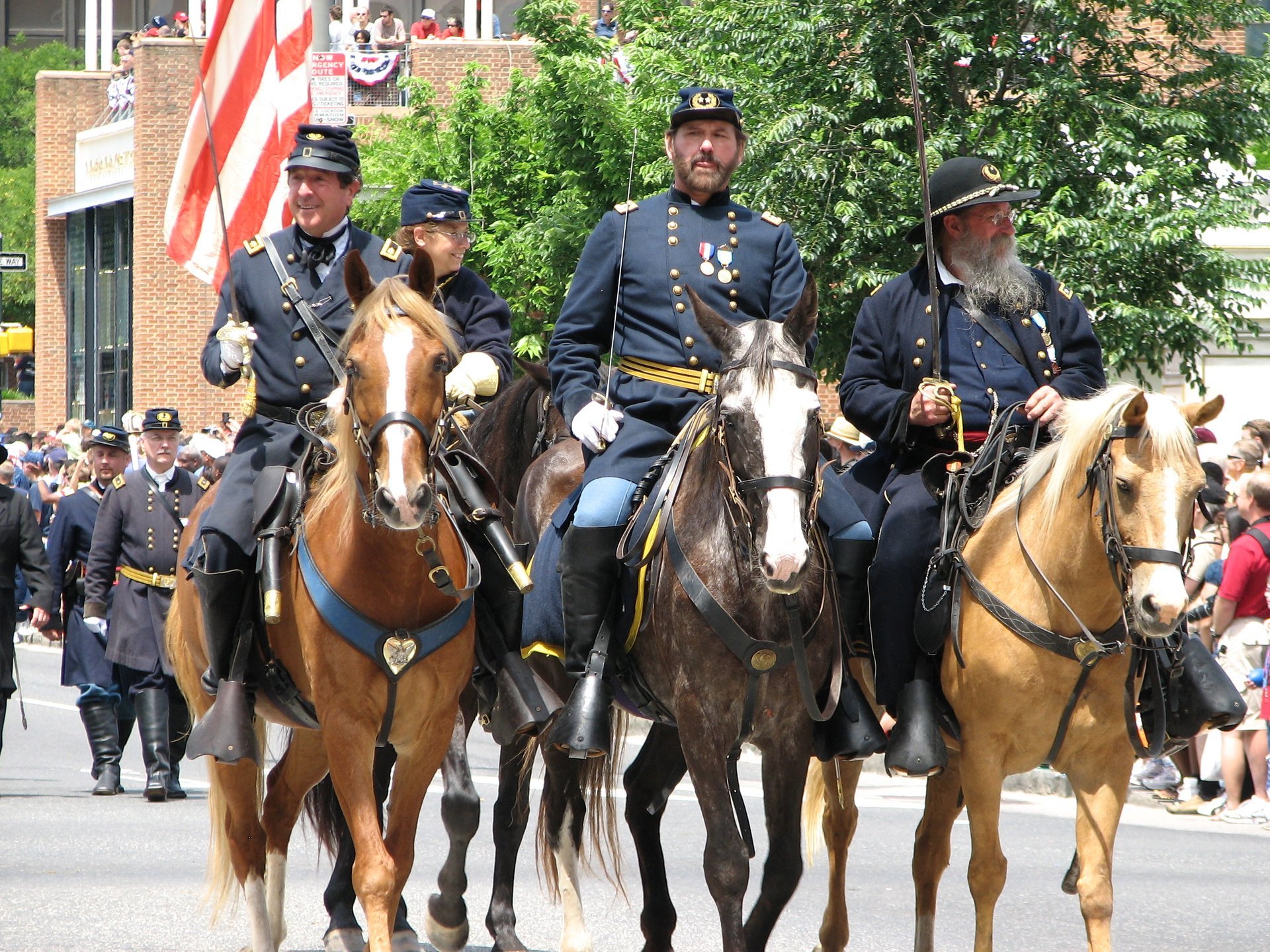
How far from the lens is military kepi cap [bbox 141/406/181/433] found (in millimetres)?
13414

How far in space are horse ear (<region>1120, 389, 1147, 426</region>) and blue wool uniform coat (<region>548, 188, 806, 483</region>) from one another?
1.37 metres

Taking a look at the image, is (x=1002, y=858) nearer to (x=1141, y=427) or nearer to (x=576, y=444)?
(x=1141, y=427)

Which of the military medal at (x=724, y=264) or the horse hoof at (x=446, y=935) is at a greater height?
the military medal at (x=724, y=264)

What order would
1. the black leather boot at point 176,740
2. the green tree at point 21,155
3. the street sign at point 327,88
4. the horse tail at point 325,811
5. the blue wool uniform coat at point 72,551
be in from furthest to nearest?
the green tree at point 21,155, the blue wool uniform coat at point 72,551, the black leather boot at point 176,740, the street sign at point 327,88, the horse tail at point 325,811

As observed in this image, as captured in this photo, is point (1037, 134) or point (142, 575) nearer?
point (142, 575)

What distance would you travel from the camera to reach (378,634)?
6.17 metres

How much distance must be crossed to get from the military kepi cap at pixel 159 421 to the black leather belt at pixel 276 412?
6595 mm

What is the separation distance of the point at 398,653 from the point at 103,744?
24.8ft

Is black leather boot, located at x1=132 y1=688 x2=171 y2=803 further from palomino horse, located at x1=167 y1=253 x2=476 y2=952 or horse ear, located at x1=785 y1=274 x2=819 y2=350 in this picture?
horse ear, located at x1=785 y1=274 x2=819 y2=350

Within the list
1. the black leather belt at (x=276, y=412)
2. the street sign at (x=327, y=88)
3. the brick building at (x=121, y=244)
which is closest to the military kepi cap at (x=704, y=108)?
the black leather belt at (x=276, y=412)

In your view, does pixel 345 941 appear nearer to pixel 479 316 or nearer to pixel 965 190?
pixel 479 316

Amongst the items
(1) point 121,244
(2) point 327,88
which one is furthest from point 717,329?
(1) point 121,244

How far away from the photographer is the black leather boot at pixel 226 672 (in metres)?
6.56

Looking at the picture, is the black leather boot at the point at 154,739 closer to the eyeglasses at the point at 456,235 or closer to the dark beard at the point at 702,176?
the eyeglasses at the point at 456,235
